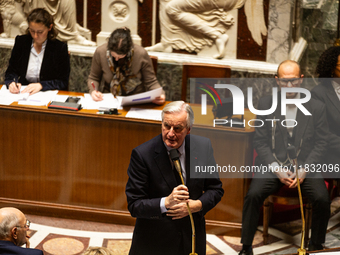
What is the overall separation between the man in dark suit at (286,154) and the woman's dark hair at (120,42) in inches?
48.4

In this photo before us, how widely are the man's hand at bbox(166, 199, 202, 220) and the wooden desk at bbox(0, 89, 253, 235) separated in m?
1.50

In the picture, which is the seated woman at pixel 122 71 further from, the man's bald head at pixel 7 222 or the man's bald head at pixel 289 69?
the man's bald head at pixel 7 222

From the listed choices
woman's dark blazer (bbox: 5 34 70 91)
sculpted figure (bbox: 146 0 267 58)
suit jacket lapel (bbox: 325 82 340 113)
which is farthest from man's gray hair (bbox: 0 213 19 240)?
sculpted figure (bbox: 146 0 267 58)

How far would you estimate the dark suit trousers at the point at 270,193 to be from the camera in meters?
3.67

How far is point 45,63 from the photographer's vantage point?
4.39 meters

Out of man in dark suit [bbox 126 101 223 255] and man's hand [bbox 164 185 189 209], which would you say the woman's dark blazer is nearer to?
man in dark suit [bbox 126 101 223 255]

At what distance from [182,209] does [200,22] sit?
3543 mm

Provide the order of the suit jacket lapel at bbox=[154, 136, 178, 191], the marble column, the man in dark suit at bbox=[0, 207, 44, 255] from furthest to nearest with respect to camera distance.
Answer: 1. the marble column
2. the suit jacket lapel at bbox=[154, 136, 178, 191]
3. the man in dark suit at bbox=[0, 207, 44, 255]

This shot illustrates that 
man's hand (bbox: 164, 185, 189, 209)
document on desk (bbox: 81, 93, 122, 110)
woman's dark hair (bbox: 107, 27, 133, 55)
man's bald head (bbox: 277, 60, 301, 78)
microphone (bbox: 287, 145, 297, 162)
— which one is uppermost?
woman's dark hair (bbox: 107, 27, 133, 55)

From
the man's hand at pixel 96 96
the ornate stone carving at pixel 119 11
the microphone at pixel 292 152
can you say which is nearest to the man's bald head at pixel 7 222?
the man's hand at pixel 96 96

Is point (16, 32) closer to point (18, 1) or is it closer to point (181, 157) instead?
point (18, 1)

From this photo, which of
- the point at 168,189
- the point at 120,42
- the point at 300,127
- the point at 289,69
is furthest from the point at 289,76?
the point at 168,189

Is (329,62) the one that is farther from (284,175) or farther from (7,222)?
(7,222)

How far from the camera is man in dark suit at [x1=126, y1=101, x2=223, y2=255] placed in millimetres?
2395
